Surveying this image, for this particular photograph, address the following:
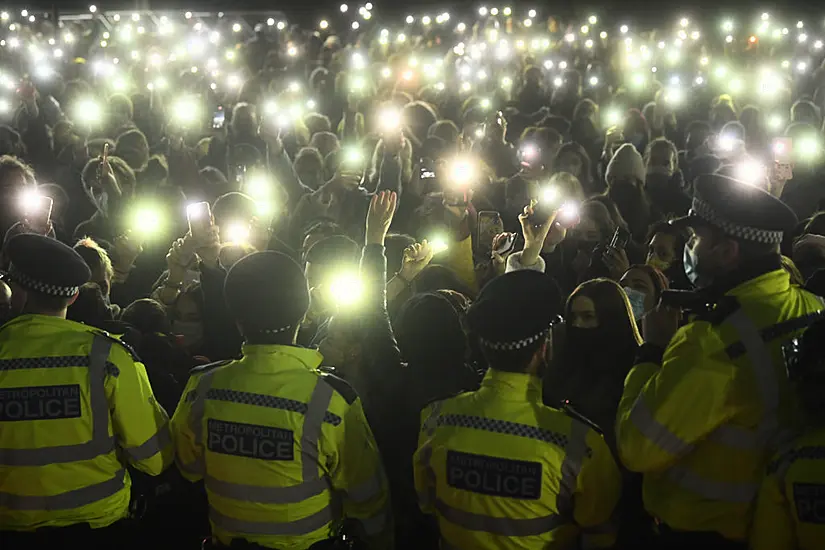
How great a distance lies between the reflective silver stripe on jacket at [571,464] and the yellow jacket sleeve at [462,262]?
3.11 meters

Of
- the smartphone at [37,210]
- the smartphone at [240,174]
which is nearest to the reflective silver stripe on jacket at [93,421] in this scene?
the smartphone at [37,210]

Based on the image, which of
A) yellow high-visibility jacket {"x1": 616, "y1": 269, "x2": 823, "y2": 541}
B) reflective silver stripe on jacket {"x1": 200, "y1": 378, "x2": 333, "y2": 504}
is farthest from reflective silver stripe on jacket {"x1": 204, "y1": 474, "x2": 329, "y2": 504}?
yellow high-visibility jacket {"x1": 616, "y1": 269, "x2": 823, "y2": 541}

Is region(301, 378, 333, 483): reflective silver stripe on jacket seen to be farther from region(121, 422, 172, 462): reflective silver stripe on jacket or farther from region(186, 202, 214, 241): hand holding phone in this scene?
region(186, 202, 214, 241): hand holding phone

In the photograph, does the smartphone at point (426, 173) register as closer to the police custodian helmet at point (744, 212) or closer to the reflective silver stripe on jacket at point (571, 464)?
the police custodian helmet at point (744, 212)

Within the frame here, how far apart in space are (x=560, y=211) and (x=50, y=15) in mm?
24264

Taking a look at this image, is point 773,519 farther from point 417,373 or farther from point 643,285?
point 643,285

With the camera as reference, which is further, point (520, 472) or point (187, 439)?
point (187, 439)

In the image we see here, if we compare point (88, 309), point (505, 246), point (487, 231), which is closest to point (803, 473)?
point (505, 246)

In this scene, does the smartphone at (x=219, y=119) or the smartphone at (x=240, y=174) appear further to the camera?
the smartphone at (x=219, y=119)

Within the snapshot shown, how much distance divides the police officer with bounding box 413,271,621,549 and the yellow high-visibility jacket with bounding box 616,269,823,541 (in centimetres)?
23

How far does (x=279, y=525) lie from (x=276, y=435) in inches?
15.8

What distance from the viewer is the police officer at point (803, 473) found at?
8.41 feet

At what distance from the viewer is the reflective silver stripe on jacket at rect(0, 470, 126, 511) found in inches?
127

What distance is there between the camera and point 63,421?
3.20 metres
